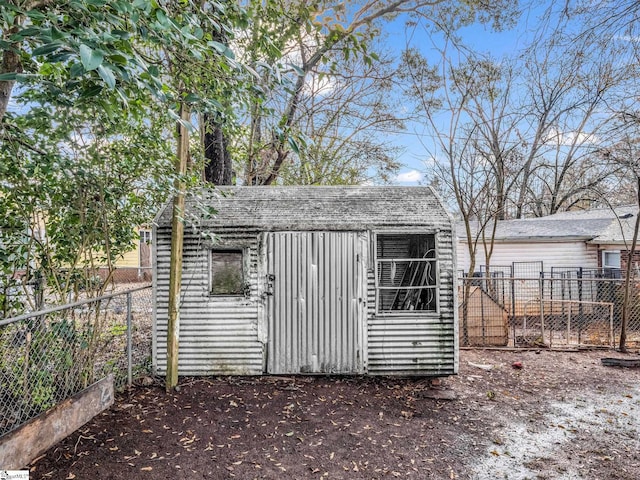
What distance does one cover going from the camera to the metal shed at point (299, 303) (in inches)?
215

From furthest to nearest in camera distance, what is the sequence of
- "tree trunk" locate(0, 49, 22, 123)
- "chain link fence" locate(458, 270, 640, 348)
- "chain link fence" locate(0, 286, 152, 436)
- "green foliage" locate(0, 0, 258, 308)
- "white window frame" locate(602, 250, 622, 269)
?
"white window frame" locate(602, 250, 622, 269)
"chain link fence" locate(458, 270, 640, 348)
"chain link fence" locate(0, 286, 152, 436)
"green foliage" locate(0, 0, 258, 308)
"tree trunk" locate(0, 49, 22, 123)

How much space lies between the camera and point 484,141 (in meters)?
9.83

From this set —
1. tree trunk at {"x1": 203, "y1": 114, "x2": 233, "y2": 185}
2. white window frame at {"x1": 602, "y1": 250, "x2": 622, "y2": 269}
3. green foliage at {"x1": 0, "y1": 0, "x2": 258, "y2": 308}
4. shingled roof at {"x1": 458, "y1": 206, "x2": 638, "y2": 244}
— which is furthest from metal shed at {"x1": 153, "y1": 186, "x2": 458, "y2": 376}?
white window frame at {"x1": 602, "y1": 250, "x2": 622, "y2": 269}

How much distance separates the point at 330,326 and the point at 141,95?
12.8 feet

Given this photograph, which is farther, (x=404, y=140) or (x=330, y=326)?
(x=404, y=140)

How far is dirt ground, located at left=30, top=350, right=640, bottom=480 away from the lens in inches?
134

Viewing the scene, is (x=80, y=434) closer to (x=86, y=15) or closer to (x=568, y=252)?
(x=86, y=15)

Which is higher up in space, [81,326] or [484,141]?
[484,141]

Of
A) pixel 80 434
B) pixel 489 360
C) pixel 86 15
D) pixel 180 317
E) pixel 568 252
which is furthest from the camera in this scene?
pixel 568 252

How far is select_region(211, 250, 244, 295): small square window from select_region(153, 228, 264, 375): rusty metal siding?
10 cm

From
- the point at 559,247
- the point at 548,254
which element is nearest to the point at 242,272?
the point at 548,254

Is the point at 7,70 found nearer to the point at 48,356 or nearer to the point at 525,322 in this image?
the point at 48,356

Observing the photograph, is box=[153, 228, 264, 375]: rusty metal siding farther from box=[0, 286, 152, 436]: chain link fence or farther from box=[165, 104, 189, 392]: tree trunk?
box=[0, 286, 152, 436]: chain link fence

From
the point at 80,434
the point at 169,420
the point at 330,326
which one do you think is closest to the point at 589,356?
the point at 330,326
